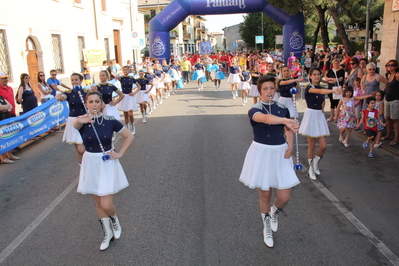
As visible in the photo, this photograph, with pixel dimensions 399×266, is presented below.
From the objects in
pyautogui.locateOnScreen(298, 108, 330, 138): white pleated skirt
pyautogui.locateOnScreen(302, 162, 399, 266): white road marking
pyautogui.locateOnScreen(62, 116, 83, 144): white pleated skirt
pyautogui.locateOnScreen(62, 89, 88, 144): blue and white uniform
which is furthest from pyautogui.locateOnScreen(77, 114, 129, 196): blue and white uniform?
pyautogui.locateOnScreen(298, 108, 330, 138): white pleated skirt

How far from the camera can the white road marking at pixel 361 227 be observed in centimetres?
418

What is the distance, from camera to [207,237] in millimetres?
4695

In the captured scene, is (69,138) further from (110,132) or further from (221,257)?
(221,257)

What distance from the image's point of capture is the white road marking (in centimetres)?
418

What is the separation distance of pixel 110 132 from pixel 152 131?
279 inches

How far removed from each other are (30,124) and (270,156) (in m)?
8.06

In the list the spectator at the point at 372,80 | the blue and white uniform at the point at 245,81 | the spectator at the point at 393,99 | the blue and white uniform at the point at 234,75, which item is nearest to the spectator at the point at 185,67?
the blue and white uniform at the point at 234,75

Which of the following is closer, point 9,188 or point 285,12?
point 9,188

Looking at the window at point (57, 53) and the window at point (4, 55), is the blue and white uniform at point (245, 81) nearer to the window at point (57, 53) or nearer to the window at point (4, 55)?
the window at point (4, 55)

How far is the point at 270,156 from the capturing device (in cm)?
425

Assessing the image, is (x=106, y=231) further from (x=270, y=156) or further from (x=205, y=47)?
(x=205, y=47)

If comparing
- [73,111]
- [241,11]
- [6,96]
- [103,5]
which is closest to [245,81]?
[6,96]

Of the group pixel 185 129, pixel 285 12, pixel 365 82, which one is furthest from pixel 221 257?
pixel 285 12

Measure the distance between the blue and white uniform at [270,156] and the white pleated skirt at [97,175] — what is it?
65.5 inches
